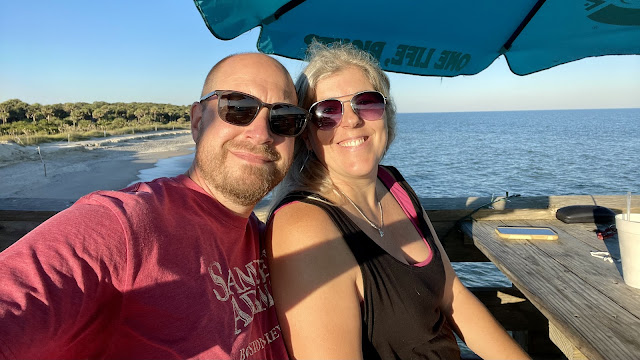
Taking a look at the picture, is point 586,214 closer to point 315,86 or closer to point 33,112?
point 315,86

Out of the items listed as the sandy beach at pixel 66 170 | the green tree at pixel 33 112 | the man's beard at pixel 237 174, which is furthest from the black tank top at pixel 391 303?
the green tree at pixel 33 112

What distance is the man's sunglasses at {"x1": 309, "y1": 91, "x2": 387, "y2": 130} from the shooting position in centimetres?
183

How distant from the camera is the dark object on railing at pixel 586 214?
2.46 metres

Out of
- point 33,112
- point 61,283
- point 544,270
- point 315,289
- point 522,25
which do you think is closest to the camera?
point 61,283

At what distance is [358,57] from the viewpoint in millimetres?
1947

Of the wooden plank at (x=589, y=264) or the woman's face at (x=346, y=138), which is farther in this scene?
the woman's face at (x=346, y=138)

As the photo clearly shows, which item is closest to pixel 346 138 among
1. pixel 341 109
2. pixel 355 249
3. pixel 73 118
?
pixel 341 109

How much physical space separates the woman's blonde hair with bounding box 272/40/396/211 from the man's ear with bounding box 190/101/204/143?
447 mm

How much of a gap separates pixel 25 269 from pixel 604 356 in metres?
1.50

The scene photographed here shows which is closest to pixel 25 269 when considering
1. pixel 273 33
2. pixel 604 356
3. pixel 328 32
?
pixel 604 356

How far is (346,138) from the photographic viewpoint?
1.90 m

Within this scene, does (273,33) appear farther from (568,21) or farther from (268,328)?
(568,21)

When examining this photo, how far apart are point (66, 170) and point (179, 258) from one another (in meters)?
21.7

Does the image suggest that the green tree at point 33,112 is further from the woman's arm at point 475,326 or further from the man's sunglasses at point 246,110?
the woman's arm at point 475,326
